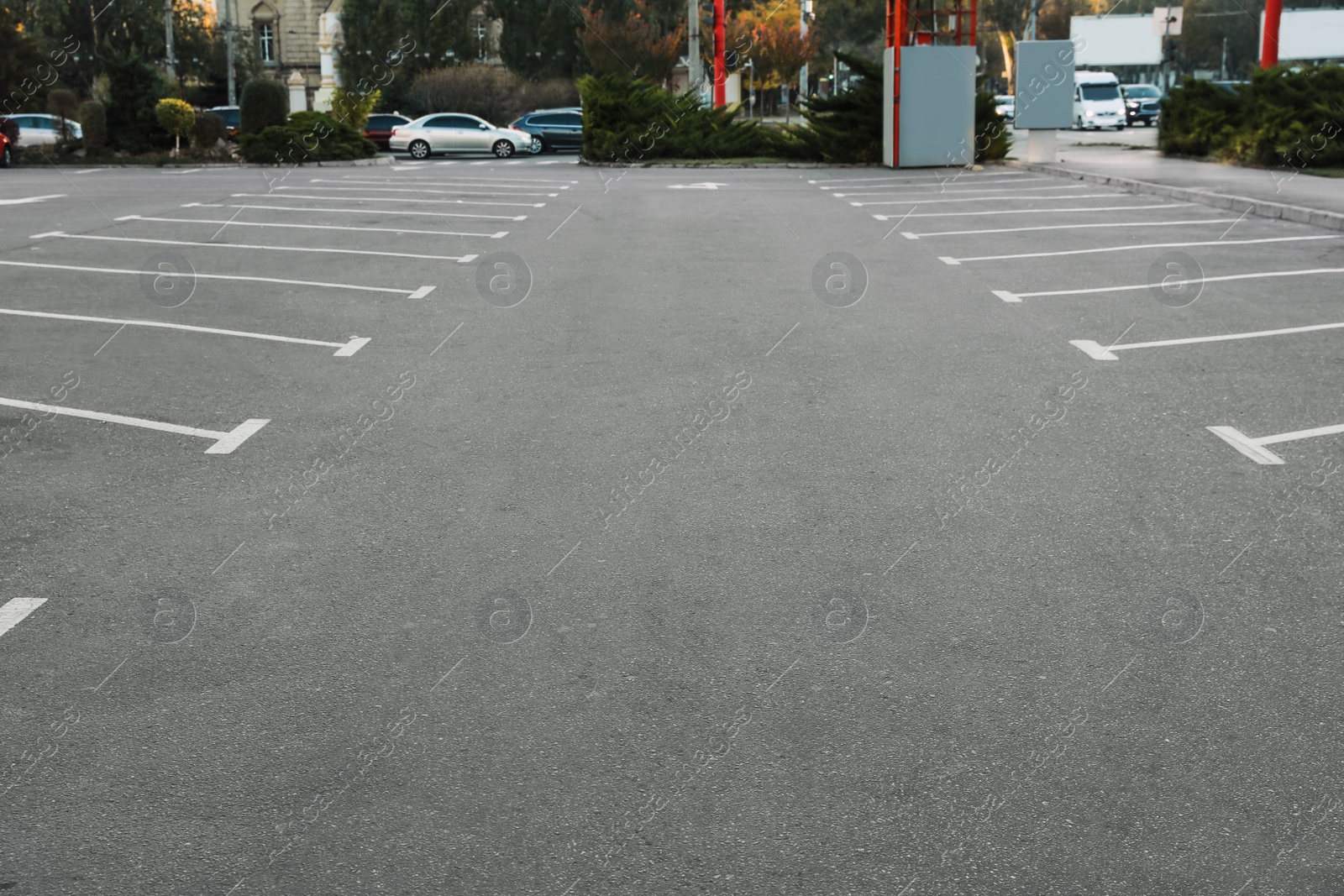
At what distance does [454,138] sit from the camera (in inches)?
1690

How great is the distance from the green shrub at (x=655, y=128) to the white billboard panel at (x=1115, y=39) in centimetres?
4229

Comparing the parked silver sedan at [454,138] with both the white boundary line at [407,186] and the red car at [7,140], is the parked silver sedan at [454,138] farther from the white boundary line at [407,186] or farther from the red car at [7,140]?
the white boundary line at [407,186]

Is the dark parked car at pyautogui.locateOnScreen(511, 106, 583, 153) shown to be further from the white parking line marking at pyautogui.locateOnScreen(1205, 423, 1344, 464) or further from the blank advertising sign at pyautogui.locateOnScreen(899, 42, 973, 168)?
the white parking line marking at pyautogui.locateOnScreen(1205, 423, 1344, 464)

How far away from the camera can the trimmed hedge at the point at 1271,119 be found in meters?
24.0

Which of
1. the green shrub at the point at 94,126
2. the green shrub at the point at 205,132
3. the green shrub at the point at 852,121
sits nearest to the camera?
the green shrub at the point at 852,121

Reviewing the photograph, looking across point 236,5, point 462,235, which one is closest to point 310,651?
point 462,235

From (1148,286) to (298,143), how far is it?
29261mm

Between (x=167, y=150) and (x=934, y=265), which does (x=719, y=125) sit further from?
(x=934, y=265)

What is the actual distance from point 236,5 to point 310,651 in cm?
8014

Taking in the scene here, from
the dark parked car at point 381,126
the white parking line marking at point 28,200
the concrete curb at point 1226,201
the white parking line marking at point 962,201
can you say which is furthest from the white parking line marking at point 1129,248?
the dark parked car at point 381,126

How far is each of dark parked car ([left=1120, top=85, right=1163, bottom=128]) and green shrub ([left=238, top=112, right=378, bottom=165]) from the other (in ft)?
100

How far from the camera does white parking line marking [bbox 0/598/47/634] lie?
478 cm

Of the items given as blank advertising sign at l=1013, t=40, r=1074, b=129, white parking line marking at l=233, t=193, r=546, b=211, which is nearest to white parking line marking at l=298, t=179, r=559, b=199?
white parking line marking at l=233, t=193, r=546, b=211

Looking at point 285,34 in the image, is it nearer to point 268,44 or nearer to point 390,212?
point 268,44
